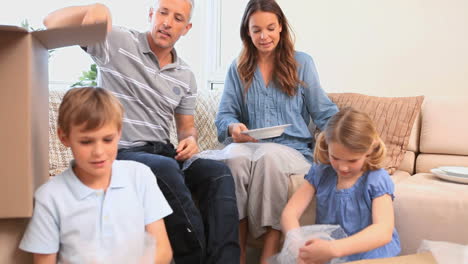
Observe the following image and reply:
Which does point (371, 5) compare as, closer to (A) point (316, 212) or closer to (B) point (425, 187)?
(B) point (425, 187)

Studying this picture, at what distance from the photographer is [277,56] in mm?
→ 2037

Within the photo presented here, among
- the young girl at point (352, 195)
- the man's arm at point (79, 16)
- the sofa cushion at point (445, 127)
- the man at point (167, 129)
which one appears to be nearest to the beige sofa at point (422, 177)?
the sofa cushion at point (445, 127)

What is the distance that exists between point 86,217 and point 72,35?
1.34 ft

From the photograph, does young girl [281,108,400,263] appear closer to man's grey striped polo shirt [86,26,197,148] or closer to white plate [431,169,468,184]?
white plate [431,169,468,184]

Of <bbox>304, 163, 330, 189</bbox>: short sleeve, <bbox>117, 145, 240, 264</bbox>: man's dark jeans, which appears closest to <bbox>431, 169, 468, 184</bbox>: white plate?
<bbox>304, 163, 330, 189</bbox>: short sleeve

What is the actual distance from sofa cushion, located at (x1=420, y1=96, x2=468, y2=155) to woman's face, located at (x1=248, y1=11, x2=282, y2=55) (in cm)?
80

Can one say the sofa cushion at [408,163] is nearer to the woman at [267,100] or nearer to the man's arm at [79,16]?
the woman at [267,100]

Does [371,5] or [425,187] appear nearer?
[425,187]

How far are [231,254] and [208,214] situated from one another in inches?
6.1

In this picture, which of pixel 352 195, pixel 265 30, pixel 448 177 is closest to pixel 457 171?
pixel 448 177

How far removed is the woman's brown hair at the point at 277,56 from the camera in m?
1.97

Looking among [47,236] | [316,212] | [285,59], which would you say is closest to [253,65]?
[285,59]

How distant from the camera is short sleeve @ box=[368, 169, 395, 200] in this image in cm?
139

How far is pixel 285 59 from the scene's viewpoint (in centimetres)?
202
